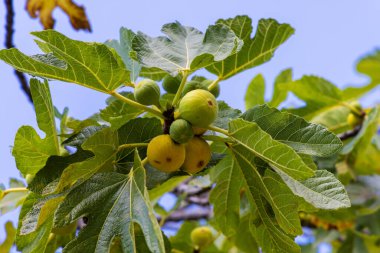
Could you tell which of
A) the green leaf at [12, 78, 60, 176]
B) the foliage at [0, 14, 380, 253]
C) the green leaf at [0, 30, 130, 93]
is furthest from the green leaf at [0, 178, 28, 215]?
the green leaf at [0, 30, 130, 93]

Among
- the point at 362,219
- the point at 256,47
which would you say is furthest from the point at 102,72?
the point at 362,219

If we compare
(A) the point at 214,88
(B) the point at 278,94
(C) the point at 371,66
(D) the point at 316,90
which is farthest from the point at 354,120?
(A) the point at 214,88

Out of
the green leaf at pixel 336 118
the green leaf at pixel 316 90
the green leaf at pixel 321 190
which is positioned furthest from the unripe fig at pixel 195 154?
the green leaf at pixel 336 118

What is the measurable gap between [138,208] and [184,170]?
0.65 feet

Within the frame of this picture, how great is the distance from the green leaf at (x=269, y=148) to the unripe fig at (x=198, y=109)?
7 centimetres

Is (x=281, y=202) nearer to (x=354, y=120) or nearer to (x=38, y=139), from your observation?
(x=38, y=139)

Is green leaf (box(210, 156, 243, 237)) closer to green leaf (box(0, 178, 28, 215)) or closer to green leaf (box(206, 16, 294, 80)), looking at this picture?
green leaf (box(206, 16, 294, 80))

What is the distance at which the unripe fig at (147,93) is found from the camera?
4.85ft

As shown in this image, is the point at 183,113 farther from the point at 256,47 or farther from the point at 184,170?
the point at 256,47

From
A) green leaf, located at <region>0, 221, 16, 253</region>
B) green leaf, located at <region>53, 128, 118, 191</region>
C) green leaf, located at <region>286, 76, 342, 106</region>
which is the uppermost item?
green leaf, located at <region>53, 128, 118, 191</region>

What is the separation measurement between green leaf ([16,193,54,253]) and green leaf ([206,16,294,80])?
0.67 meters

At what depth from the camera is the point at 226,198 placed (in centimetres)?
194

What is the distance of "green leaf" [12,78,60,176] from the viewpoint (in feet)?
5.12

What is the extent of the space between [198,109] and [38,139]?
1.66 feet
